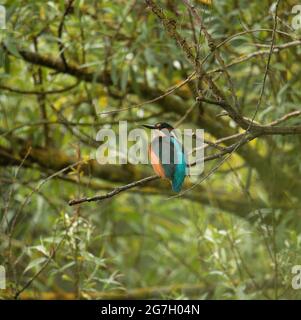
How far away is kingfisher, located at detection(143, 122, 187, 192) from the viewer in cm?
311

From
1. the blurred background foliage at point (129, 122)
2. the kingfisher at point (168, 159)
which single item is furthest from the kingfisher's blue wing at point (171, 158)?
the blurred background foliage at point (129, 122)

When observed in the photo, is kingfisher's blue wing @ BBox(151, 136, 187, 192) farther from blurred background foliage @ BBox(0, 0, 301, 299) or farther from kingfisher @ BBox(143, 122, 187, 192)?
blurred background foliage @ BBox(0, 0, 301, 299)

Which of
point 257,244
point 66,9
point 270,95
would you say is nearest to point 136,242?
point 257,244

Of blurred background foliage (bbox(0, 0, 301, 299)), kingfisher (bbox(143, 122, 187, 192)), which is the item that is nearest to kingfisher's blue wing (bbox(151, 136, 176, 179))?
kingfisher (bbox(143, 122, 187, 192))

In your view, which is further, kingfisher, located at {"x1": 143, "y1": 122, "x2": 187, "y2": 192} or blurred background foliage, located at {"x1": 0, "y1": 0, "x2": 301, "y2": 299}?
blurred background foliage, located at {"x1": 0, "y1": 0, "x2": 301, "y2": 299}

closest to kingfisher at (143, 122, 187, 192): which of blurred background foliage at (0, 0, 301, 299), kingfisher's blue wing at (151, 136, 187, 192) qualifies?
kingfisher's blue wing at (151, 136, 187, 192)

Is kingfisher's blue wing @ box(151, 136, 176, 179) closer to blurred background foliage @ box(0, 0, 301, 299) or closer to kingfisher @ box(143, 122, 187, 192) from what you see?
kingfisher @ box(143, 122, 187, 192)

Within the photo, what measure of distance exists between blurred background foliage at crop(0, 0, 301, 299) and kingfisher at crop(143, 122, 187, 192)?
63cm

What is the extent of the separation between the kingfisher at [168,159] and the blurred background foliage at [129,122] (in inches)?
24.7

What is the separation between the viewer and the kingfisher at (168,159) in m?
3.11

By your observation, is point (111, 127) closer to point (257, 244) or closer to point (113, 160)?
point (113, 160)

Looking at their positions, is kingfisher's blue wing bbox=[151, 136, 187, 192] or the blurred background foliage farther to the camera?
the blurred background foliage

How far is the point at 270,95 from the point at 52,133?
1.50 meters
